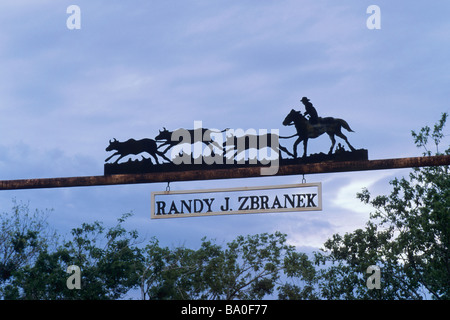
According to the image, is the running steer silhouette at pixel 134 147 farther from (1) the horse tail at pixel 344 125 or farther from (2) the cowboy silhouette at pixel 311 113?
(1) the horse tail at pixel 344 125

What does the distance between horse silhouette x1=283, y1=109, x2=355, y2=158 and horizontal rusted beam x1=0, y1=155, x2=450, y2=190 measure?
74cm

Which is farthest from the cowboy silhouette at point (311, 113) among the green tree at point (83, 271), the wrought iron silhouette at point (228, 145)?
the green tree at point (83, 271)

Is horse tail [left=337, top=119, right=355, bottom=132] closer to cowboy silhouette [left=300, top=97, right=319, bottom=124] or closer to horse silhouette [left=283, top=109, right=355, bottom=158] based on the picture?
horse silhouette [left=283, top=109, right=355, bottom=158]

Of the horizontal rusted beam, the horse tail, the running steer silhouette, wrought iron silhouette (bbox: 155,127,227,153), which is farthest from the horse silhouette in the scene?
the running steer silhouette

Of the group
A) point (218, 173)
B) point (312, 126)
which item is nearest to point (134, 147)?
point (218, 173)

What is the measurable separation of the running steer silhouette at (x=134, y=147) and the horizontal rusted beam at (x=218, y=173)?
532 millimetres

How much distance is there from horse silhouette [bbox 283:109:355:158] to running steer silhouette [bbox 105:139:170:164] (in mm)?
2711

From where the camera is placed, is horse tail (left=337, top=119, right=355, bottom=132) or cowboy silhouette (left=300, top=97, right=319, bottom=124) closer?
horse tail (left=337, top=119, right=355, bottom=132)

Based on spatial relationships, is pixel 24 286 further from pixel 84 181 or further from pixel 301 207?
pixel 301 207

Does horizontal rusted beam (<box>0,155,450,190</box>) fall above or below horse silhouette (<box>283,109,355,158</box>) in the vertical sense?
below

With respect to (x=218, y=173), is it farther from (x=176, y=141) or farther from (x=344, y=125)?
(x=344, y=125)

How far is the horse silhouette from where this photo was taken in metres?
11.8

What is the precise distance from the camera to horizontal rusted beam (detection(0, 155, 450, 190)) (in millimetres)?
10977
